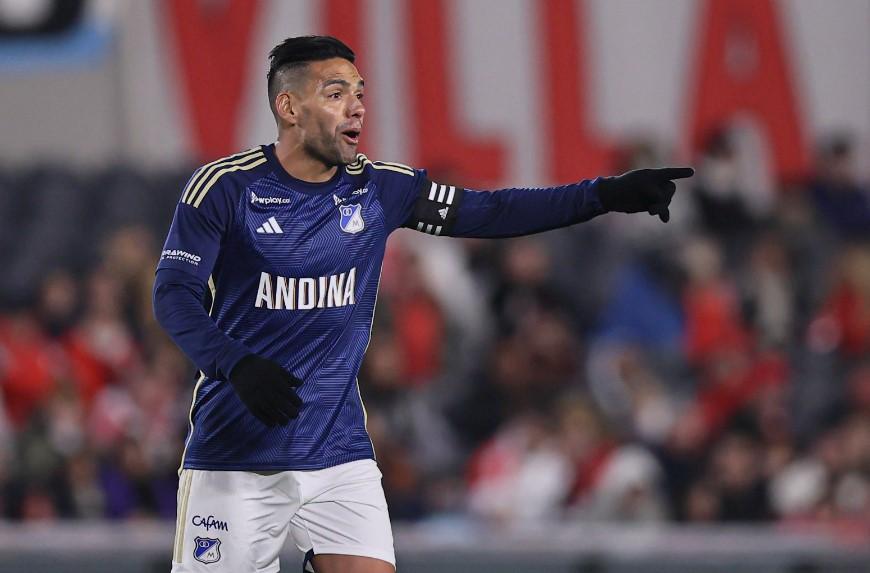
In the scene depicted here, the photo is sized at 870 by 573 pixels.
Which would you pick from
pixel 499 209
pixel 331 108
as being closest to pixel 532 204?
pixel 499 209

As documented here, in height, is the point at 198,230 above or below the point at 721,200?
below

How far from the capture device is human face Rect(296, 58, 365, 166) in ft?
16.1

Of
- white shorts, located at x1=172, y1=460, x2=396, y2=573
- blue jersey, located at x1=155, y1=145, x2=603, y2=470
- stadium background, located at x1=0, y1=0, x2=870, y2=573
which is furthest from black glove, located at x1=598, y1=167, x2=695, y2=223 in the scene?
stadium background, located at x1=0, y1=0, x2=870, y2=573

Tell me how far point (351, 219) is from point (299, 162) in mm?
221

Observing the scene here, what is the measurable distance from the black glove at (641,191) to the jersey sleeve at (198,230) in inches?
44.5

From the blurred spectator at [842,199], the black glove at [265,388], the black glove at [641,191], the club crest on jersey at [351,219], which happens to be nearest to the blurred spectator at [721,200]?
the blurred spectator at [842,199]

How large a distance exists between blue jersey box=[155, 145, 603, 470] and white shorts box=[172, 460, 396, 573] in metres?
0.05

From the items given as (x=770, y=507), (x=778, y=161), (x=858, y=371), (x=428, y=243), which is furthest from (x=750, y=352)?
(x=778, y=161)

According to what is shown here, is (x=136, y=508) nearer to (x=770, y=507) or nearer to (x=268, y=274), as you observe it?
(x=770, y=507)

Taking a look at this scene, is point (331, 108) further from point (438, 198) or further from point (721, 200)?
point (721, 200)

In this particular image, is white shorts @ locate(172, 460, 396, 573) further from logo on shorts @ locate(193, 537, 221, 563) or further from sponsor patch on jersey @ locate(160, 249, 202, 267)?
sponsor patch on jersey @ locate(160, 249, 202, 267)

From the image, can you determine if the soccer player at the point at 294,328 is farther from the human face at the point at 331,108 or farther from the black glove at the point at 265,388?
the black glove at the point at 265,388

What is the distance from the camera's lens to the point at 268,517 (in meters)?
Result: 4.93

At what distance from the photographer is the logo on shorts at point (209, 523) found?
4887mm
